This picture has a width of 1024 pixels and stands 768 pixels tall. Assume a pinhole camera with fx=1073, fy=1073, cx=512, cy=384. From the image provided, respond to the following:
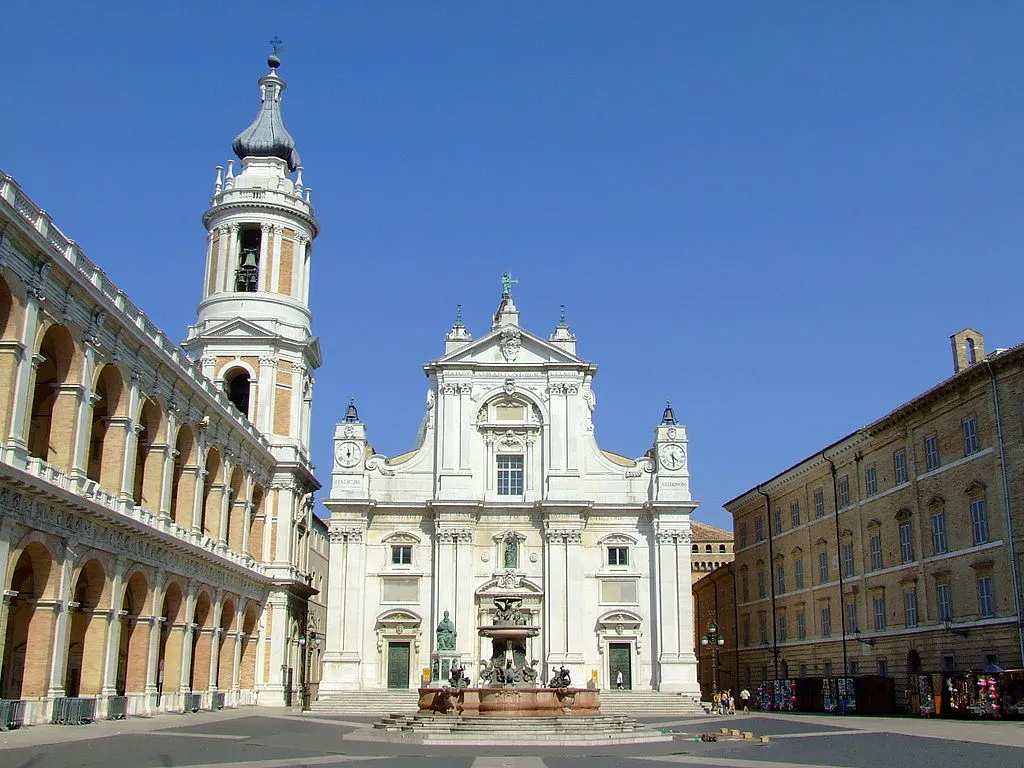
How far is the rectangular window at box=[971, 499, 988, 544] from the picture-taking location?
133 ft

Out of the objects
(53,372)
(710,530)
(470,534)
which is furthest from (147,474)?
(710,530)

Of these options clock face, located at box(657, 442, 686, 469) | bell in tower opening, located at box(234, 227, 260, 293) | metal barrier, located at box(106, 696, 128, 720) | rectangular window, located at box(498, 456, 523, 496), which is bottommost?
metal barrier, located at box(106, 696, 128, 720)

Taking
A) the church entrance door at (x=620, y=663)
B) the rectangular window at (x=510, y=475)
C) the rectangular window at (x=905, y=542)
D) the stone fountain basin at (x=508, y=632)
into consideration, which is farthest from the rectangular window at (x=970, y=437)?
the rectangular window at (x=510, y=475)

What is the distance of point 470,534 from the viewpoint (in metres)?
58.3

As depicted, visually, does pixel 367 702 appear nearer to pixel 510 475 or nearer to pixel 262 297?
pixel 510 475

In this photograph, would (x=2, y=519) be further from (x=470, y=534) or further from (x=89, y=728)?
(x=470, y=534)

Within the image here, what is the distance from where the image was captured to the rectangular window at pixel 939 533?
143ft

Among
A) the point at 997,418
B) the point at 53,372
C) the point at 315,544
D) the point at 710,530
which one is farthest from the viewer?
the point at 710,530

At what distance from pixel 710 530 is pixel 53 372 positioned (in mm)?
72402

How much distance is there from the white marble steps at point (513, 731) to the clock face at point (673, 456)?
28963 millimetres

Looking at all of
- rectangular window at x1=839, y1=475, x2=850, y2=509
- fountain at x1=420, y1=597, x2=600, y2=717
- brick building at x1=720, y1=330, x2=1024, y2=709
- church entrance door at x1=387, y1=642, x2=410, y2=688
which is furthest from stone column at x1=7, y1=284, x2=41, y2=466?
rectangular window at x1=839, y1=475, x2=850, y2=509

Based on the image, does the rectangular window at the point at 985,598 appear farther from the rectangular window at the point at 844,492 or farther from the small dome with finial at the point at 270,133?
the small dome with finial at the point at 270,133

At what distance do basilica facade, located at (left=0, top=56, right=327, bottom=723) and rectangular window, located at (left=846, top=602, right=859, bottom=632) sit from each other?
1122 inches

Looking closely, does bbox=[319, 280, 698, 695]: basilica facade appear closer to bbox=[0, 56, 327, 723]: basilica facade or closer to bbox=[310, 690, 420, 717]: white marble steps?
bbox=[310, 690, 420, 717]: white marble steps
